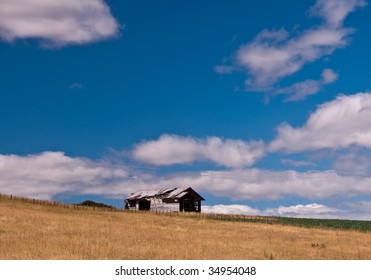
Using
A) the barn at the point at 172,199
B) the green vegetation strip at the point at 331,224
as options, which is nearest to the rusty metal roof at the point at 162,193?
the barn at the point at 172,199

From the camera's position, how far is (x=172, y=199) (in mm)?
87875

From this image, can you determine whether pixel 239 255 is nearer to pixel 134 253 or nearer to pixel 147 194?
pixel 134 253

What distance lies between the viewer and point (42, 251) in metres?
22.1

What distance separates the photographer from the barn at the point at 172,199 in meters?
86.2

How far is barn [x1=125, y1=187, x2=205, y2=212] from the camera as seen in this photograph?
86238 mm

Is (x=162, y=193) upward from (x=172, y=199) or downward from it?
upward
